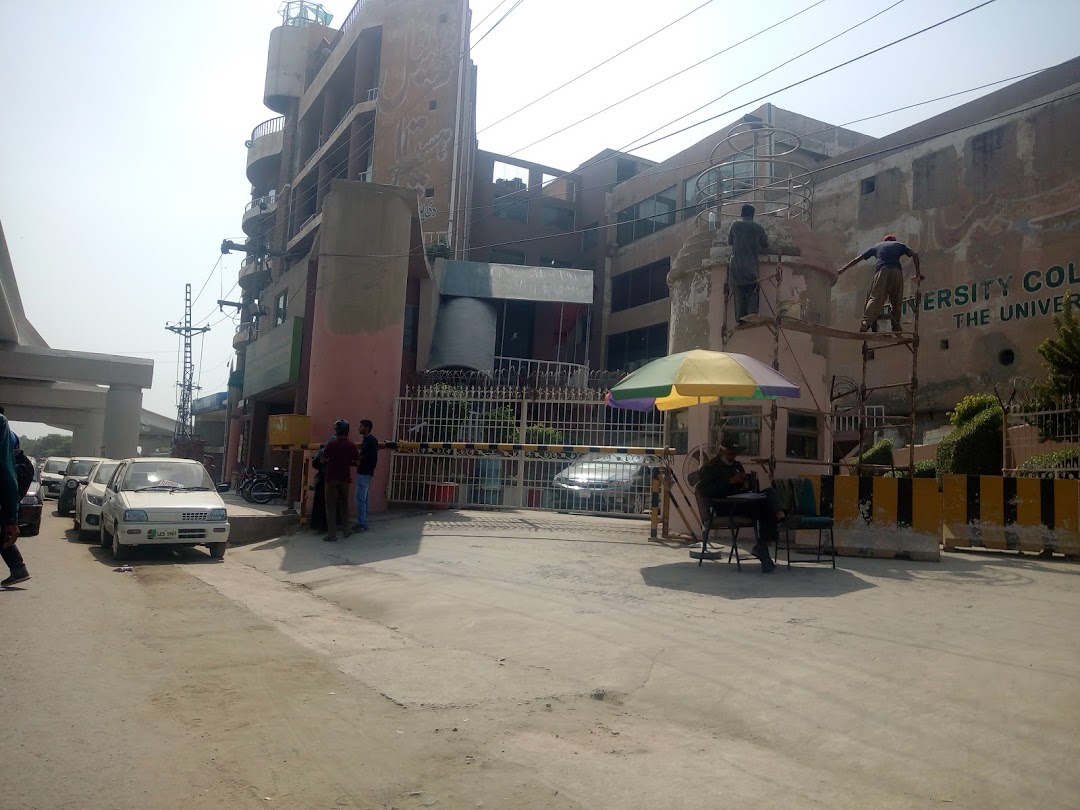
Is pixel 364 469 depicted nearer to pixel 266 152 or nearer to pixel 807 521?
pixel 807 521

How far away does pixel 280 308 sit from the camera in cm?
3331

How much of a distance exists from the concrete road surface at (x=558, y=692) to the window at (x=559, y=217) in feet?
106

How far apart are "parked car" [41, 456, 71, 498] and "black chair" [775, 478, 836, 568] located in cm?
2560

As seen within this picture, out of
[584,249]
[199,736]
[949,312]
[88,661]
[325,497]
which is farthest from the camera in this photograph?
[584,249]

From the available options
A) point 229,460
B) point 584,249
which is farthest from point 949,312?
point 229,460

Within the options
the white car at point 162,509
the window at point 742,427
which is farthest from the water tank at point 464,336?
the window at point 742,427

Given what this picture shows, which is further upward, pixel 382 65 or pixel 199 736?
pixel 382 65

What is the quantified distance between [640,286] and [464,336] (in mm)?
12785

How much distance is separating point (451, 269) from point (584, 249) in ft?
42.2

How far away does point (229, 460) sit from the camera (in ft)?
118

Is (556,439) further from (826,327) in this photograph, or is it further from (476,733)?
(476,733)

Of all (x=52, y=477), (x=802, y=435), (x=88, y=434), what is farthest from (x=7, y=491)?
(x=88, y=434)

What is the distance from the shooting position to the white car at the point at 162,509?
1195 cm

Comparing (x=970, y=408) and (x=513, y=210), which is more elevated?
(x=513, y=210)
